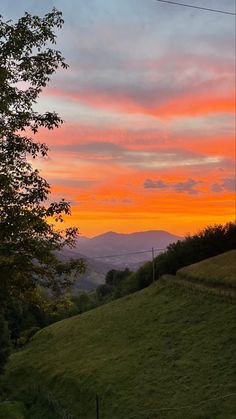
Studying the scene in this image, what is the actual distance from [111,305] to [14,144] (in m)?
75.4

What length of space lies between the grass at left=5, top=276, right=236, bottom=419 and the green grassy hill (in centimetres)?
9

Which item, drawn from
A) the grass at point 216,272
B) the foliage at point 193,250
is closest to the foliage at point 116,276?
the foliage at point 193,250

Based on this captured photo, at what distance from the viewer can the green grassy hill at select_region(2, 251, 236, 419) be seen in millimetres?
38625

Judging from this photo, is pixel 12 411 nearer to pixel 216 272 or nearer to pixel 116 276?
pixel 216 272

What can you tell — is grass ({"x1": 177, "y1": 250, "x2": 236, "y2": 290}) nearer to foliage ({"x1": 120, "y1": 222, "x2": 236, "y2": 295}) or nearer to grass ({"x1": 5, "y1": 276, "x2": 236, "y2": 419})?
grass ({"x1": 5, "y1": 276, "x2": 236, "y2": 419})

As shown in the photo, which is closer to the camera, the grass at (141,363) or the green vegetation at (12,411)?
the grass at (141,363)

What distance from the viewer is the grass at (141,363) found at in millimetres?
38594

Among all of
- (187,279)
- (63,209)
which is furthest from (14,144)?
(187,279)

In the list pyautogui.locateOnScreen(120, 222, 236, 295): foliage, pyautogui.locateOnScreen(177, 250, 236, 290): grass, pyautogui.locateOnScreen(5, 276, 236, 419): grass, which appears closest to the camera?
pyautogui.locateOnScreen(5, 276, 236, 419): grass

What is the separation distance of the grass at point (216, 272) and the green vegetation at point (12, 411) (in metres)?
32.7

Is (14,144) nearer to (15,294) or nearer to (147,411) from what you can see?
(15,294)

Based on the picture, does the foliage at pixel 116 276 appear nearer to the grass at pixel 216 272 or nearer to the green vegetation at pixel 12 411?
the grass at pixel 216 272

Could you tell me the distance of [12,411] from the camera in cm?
4212

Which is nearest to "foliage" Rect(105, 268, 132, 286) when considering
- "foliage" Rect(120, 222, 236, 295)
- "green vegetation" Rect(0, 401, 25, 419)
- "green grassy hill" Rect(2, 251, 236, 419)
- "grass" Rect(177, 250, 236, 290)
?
"foliage" Rect(120, 222, 236, 295)
